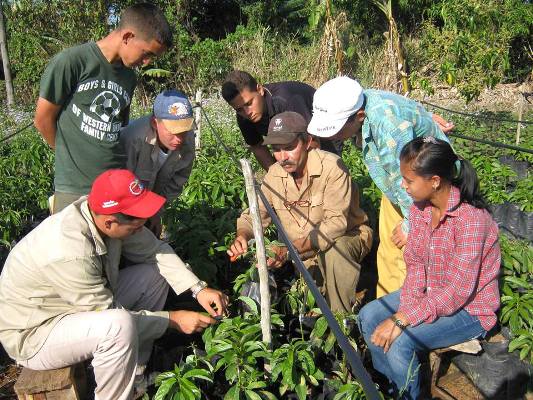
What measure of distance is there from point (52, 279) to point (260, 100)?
197 centimetres

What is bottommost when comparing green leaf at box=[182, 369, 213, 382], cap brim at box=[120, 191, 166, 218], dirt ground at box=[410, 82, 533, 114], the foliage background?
dirt ground at box=[410, 82, 533, 114]

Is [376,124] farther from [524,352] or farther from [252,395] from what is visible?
[252,395]

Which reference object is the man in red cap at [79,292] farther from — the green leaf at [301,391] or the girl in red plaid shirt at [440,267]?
the girl in red plaid shirt at [440,267]

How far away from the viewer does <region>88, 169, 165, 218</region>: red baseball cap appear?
2025 millimetres

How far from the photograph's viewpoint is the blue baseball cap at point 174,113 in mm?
2818

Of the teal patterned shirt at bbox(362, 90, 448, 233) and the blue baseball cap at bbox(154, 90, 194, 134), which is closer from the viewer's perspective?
the teal patterned shirt at bbox(362, 90, 448, 233)

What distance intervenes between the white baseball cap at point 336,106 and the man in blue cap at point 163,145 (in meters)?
0.82

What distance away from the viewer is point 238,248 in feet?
9.10

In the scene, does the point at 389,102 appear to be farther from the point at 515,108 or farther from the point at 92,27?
the point at 92,27

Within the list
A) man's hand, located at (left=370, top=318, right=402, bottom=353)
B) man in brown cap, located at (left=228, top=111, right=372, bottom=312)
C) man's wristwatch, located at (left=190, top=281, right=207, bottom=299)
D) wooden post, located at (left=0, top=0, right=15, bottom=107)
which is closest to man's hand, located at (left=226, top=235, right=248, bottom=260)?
man in brown cap, located at (left=228, top=111, right=372, bottom=312)

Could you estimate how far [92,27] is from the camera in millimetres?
13148

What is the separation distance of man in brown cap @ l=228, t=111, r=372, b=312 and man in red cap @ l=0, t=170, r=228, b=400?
2.67ft

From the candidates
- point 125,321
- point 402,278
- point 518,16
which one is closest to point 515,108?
point 518,16

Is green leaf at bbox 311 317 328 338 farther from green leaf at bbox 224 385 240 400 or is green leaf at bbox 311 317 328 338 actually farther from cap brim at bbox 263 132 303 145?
cap brim at bbox 263 132 303 145
